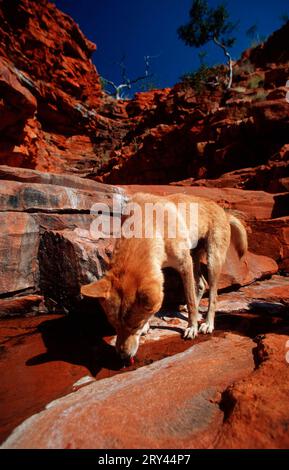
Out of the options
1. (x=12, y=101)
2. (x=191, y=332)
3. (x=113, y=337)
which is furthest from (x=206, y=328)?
(x=12, y=101)

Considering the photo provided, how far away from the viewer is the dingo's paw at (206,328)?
365cm

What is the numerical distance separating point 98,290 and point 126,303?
12.9 inches

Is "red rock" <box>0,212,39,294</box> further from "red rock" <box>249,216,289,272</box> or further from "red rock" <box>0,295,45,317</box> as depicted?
"red rock" <box>249,216,289,272</box>

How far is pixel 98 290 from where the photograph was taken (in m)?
2.72

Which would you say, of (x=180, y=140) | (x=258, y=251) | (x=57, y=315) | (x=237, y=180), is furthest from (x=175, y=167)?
(x=57, y=315)

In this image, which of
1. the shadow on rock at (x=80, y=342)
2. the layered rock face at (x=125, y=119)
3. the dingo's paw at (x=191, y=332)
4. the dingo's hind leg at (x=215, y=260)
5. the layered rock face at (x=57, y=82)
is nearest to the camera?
the shadow on rock at (x=80, y=342)

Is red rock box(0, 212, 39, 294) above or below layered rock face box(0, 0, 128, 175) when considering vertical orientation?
below

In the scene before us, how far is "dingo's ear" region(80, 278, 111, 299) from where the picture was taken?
2.66m

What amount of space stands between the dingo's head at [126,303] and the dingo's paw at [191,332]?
3.04 feet

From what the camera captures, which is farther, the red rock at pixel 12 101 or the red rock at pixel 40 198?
the red rock at pixel 12 101

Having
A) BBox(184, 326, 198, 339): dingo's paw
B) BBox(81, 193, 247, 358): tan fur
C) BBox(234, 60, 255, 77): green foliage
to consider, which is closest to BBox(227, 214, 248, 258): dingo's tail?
BBox(81, 193, 247, 358): tan fur

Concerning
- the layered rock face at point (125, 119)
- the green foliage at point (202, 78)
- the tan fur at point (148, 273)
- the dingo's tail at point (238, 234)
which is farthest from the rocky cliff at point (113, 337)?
the green foliage at point (202, 78)

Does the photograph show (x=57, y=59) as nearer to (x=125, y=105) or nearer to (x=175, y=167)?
(x=125, y=105)

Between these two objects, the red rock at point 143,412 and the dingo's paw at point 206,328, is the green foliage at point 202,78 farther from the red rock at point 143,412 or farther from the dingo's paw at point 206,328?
the red rock at point 143,412
